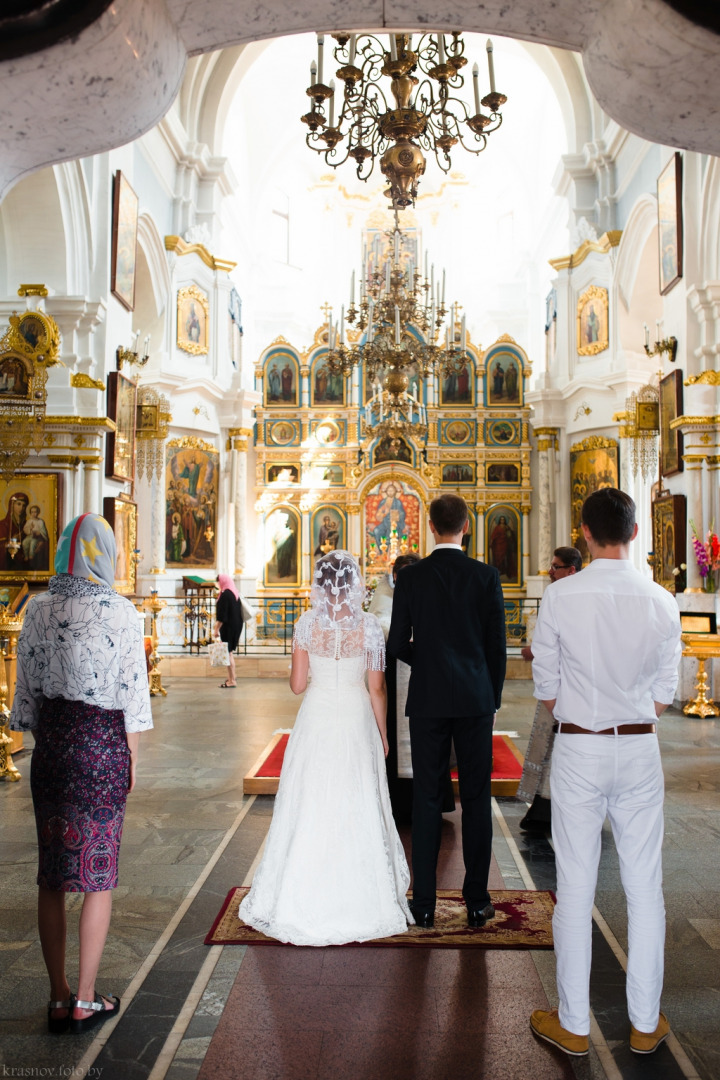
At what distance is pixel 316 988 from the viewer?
3131mm

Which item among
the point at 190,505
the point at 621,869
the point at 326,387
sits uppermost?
the point at 326,387

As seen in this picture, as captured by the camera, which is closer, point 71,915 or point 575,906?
point 575,906

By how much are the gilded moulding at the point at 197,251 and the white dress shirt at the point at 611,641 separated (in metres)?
13.9

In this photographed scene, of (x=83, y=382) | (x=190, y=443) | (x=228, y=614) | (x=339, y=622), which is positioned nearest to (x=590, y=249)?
(x=190, y=443)

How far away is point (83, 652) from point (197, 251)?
14.1 metres

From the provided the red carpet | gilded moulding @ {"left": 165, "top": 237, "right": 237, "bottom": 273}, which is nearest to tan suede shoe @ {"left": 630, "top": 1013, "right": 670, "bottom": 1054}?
the red carpet

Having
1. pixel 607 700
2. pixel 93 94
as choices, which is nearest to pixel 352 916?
pixel 607 700

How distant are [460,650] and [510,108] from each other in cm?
2140

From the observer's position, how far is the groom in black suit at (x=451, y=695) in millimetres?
3592

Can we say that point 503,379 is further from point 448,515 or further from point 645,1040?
point 645,1040

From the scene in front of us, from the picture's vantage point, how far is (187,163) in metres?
15.5

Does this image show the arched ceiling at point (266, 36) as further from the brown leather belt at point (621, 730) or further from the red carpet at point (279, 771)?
the red carpet at point (279, 771)

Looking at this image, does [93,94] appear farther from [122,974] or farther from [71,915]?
[71,915]

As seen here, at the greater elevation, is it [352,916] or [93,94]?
[93,94]
